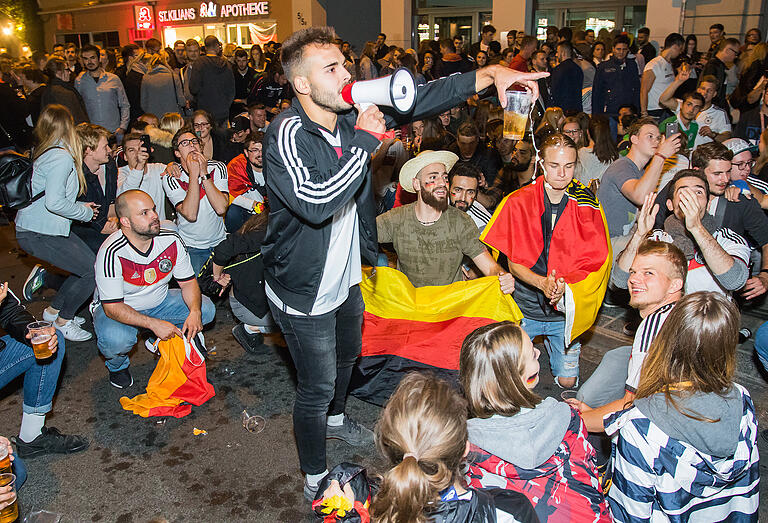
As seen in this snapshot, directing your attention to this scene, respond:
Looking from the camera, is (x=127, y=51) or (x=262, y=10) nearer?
(x=127, y=51)

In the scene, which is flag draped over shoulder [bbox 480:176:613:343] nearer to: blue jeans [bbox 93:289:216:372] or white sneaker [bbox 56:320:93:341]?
blue jeans [bbox 93:289:216:372]

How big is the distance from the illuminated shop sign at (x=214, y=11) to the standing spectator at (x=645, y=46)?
1399 centimetres

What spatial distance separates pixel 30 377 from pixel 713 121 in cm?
801

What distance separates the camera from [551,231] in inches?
178

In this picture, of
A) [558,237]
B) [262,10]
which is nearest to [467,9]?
[262,10]

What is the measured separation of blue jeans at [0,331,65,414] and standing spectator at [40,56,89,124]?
605 centimetres

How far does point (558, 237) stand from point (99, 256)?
3325 mm

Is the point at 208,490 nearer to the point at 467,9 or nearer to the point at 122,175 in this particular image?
the point at 122,175

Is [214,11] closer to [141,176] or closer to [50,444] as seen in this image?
[141,176]

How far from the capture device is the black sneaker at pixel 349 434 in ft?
13.3

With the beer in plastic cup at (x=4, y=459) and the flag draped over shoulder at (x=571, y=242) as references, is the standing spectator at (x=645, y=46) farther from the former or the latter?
the beer in plastic cup at (x=4, y=459)

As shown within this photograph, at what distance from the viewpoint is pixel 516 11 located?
16.5 meters

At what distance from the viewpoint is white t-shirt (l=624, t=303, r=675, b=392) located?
10.4ft

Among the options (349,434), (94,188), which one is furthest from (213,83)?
(349,434)
